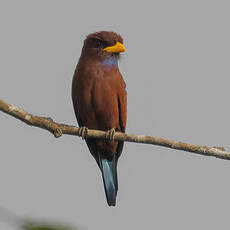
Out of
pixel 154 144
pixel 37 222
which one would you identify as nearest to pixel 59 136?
pixel 154 144

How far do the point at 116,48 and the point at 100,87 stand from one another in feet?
1.93

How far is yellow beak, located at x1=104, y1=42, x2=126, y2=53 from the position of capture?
531 centimetres

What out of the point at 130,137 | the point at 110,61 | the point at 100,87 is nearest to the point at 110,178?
the point at 100,87

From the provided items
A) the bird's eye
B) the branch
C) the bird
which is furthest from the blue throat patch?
the branch

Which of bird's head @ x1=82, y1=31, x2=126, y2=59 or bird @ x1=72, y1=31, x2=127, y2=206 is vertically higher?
bird's head @ x1=82, y1=31, x2=126, y2=59

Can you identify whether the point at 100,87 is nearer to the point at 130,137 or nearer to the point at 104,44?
the point at 104,44

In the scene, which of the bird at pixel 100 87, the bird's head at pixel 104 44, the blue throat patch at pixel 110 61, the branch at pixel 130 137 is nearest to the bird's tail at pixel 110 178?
the bird at pixel 100 87

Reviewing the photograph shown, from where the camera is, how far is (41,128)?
4156 mm

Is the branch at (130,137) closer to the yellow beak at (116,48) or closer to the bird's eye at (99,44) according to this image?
the yellow beak at (116,48)

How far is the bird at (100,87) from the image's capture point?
524cm

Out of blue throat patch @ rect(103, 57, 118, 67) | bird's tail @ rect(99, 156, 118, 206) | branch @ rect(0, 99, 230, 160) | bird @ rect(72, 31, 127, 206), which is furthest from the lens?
bird's tail @ rect(99, 156, 118, 206)

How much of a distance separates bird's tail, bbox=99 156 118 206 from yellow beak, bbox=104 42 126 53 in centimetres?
163

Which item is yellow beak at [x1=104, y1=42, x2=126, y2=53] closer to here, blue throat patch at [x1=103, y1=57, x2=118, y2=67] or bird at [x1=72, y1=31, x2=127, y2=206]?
bird at [x1=72, y1=31, x2=127, y2=206]

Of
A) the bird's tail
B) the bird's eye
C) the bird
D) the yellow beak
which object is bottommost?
the bird's tail
